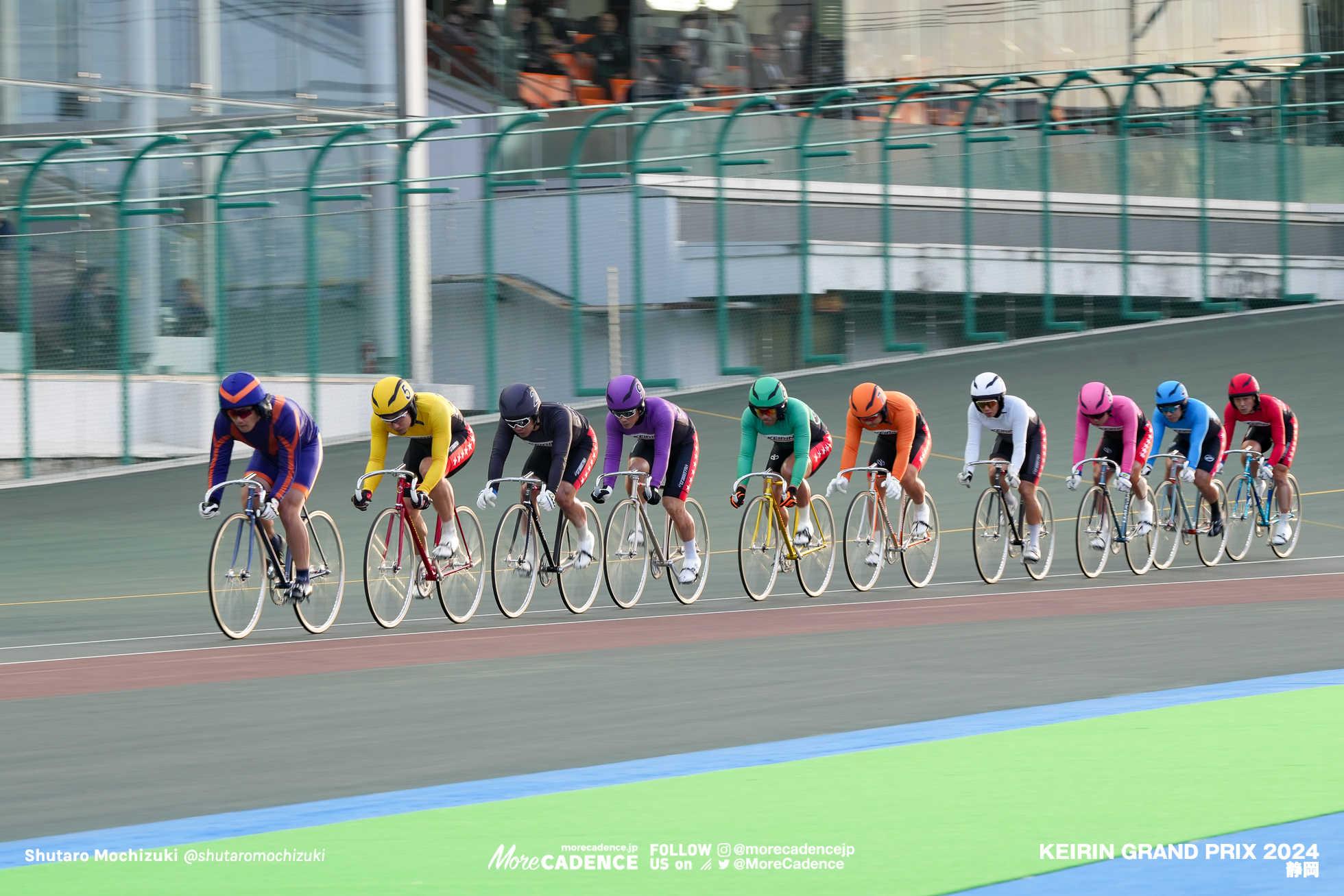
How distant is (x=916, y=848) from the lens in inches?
185

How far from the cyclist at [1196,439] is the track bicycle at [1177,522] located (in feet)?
0.17

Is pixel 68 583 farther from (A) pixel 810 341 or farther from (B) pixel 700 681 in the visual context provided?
(A) pixel 810 341

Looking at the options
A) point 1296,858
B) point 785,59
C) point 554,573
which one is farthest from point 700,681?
point 785,59

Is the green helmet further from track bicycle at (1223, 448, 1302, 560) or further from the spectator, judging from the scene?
the spectator

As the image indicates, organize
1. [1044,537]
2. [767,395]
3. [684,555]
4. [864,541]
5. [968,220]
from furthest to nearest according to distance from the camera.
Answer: [968,220] < [1044,537] < [864,541] < [684,555] < [767,395]

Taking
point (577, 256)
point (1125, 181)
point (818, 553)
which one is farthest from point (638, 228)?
point (818, 553)

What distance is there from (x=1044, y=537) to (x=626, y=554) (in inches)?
143

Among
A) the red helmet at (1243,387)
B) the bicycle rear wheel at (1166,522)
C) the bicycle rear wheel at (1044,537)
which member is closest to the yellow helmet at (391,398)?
the bicycle rear wheel at (1044,537)

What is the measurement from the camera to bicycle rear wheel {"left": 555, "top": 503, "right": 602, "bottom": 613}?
10.9 metres

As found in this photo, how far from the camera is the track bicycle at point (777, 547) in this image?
11570 millimetres

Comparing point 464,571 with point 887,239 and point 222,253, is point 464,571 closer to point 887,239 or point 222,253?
point 222,253

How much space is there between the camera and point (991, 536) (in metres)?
12.7

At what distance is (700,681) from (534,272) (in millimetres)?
13828

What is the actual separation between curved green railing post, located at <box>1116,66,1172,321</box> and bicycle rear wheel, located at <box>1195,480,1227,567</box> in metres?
11.4
